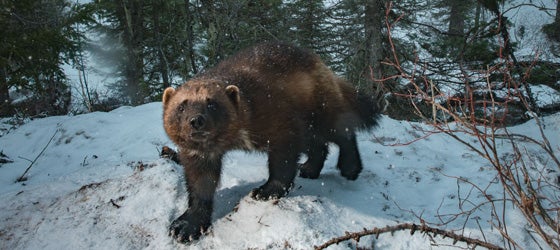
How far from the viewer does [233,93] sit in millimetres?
3270

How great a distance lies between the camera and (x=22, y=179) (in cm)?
452

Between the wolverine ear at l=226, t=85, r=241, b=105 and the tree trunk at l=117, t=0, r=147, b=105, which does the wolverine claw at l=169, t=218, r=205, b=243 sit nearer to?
the wolverine ear at l=226, t=85, r=241, b=105

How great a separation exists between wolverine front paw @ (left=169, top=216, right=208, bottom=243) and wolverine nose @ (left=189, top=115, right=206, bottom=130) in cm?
70

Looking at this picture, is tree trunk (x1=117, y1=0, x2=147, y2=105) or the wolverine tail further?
tree trunk (x1=117, y1=0, x2=147, y2=105)

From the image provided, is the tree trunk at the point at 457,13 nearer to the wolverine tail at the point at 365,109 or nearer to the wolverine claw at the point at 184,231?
the wolverine tail at the point at 365,109

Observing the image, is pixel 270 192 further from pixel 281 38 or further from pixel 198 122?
pixel 281 38

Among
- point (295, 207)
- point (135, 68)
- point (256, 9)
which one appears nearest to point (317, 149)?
point (295, 207)

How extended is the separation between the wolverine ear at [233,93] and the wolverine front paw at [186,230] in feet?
3.09

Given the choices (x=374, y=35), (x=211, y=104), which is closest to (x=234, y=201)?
(x=211, y=104)

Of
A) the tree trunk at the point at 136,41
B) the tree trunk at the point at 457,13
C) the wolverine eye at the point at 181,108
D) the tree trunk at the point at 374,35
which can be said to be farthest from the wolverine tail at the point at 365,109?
the tree trunk at the point at 136,41

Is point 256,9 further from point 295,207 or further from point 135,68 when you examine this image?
point 295,207

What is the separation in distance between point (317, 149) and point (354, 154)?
1.25 feet

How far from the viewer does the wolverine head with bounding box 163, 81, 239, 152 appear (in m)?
3.02

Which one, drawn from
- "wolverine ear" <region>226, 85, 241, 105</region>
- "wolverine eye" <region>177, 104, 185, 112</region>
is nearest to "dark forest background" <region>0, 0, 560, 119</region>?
"wolverine ear" <region>226, 85, 241, 105</region>
